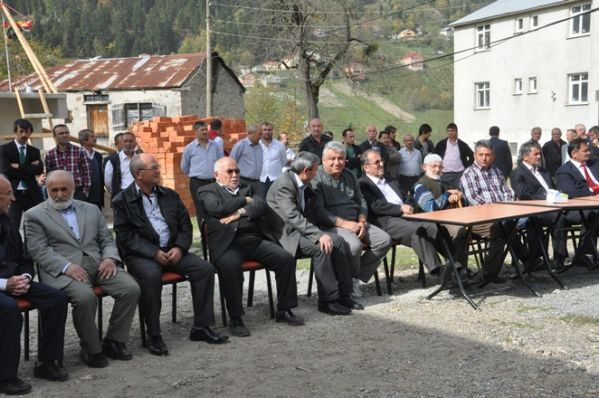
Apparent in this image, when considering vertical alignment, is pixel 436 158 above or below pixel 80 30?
below

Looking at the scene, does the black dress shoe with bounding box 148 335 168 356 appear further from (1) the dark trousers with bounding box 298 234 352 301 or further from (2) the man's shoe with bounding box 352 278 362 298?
(2) the man's shoe with bounding box 352 278 362 298

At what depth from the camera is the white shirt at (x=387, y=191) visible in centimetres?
733

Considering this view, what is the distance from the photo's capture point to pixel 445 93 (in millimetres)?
81000

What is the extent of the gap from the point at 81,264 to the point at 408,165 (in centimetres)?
744

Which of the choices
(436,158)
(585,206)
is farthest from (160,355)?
(585,206)

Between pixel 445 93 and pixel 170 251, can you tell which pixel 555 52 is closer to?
pixel 170 251

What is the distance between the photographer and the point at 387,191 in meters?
7.40

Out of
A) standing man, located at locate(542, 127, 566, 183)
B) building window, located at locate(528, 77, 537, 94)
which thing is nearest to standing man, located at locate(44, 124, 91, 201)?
standing man, located at locate(542, 127, 566, 183)

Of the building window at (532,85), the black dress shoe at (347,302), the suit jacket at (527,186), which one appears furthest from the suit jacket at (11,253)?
the building window at (532,85)

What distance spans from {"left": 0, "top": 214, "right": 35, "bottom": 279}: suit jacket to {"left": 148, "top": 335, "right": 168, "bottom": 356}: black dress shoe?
0.96 m

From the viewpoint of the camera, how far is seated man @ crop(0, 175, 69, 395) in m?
4.47

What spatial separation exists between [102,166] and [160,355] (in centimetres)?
416

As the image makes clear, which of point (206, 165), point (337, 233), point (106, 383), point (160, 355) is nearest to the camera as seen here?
point (106, 383)

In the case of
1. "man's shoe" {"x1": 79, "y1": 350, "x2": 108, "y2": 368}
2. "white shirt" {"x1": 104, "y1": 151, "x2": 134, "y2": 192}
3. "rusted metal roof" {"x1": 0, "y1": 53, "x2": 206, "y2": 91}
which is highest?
"rusted metal roof" {"x1": 0, "y1": 53, "x2": 206, "y2": 91}
